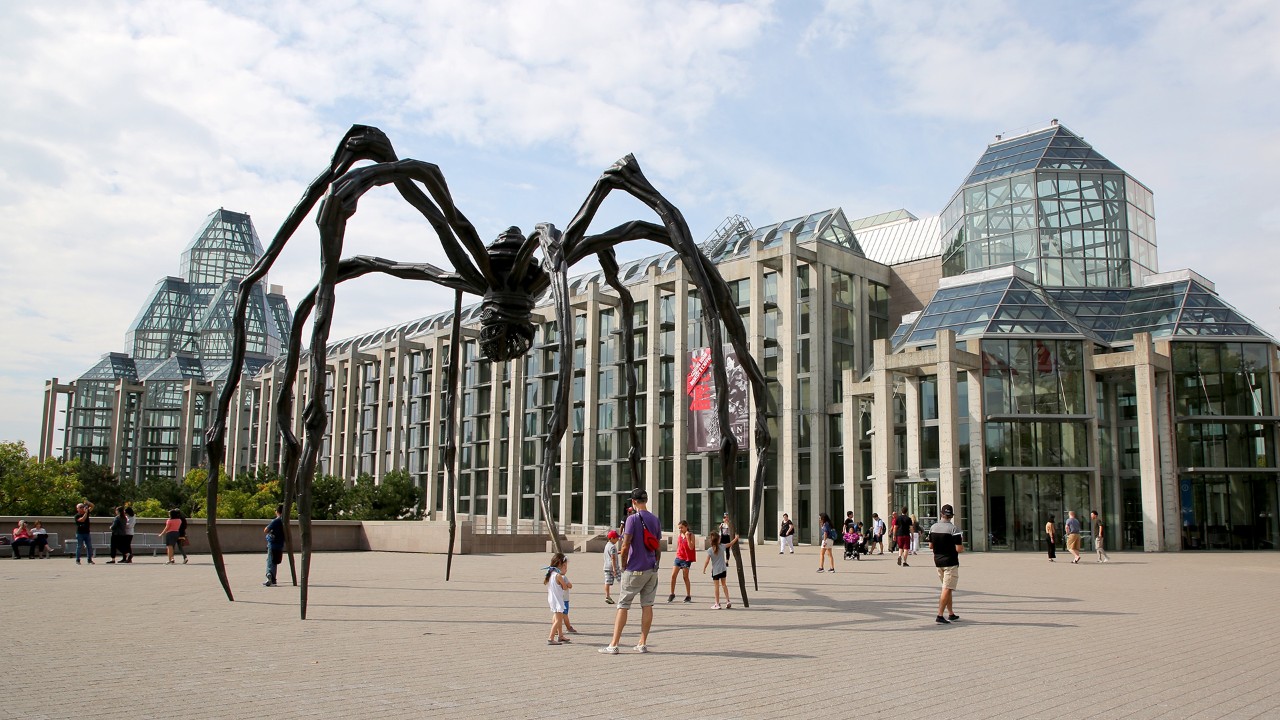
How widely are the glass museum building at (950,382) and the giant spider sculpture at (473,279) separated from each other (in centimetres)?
1414

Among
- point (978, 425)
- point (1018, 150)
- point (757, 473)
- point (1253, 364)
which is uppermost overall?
point (1018, 150)

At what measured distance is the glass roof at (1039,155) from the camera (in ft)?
153

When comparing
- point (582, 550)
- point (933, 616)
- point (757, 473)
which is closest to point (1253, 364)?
point (582, 550)

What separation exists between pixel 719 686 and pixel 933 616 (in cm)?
601

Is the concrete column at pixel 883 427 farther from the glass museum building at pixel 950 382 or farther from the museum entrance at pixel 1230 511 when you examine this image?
the museum entrance at pixel 1230 511

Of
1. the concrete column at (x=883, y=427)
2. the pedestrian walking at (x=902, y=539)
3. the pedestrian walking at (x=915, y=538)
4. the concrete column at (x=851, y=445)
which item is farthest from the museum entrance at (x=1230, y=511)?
the pedestrian walking at (x=902, y=539)

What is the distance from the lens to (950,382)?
37031 mm

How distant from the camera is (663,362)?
54719 millimetres

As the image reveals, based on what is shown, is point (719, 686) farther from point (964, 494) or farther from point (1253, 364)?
point (1253, 364)

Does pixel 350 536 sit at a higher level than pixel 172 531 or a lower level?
lower

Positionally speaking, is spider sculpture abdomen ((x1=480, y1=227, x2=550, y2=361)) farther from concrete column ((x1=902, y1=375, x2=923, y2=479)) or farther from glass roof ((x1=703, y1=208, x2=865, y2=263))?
glass roof ((x1=703, y1=208, x2=865, y2=263))

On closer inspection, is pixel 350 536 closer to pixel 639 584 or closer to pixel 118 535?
pixel 118 535

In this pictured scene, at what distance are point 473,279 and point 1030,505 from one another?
32488 millimetres

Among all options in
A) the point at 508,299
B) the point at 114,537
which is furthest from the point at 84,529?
the point at 508,299
